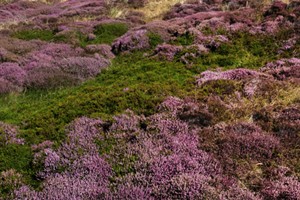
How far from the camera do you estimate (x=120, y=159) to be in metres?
7.00

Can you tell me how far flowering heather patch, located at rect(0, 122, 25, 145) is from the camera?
8072 mm

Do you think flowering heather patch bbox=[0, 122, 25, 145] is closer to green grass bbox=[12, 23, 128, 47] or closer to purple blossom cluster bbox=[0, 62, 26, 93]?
purple blossom cluster bbox=[0, 62, 26, 93]

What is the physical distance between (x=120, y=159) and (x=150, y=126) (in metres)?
1.37

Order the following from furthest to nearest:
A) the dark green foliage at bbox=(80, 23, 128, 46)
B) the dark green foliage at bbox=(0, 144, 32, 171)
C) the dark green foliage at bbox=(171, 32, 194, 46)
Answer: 1. the dark green foliage at bbox=(80, 23, 128, 46)
2. the dark green foliage at bbox=(171, 32, 194, 46)
3. the dark green foliage at bbox=(0, 144, 32, 171)

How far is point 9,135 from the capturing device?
8.32 m

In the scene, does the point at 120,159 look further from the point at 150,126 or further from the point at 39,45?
the point at 39,45

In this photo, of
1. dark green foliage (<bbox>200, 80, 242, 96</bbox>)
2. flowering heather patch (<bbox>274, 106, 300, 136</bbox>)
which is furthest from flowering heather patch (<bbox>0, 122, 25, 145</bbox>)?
flowering heather patch (<bbox>274, 106, 300, 136</bbox>)

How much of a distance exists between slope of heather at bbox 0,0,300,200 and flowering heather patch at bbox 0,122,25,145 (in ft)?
0.09

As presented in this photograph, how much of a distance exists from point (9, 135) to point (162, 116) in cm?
399

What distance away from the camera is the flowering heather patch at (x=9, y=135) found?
318 inches

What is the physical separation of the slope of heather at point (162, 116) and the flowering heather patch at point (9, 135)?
3cm

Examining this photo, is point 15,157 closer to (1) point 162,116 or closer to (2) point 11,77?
(1) point 162,116

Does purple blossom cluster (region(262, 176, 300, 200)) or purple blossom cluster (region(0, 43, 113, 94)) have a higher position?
purple blossom cluster (region(262, 176, 300, 200))

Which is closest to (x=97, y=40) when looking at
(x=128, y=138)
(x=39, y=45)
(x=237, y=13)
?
(x=39, y=45)
